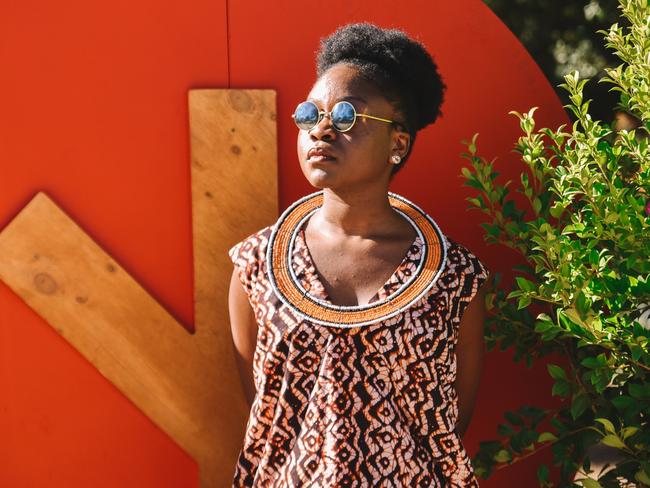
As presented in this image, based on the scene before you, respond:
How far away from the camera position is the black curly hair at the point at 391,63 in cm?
256

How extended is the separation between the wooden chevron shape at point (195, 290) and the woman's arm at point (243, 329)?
14 centimetres

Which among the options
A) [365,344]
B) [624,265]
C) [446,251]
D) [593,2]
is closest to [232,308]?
[365,344]

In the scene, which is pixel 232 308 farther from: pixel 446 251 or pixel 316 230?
pixel 446 251

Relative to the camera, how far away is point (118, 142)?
284 centimetres

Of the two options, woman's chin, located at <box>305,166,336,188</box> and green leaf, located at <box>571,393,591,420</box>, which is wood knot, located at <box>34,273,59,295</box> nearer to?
woman's chin, located at <box>305,166,336,188</box>

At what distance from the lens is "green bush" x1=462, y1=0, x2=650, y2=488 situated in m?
2.39

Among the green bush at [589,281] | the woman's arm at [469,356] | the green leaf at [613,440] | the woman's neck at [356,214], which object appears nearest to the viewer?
the green bush at [589,281]

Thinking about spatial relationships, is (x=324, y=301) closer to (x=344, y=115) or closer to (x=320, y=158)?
(x=320, y=158)

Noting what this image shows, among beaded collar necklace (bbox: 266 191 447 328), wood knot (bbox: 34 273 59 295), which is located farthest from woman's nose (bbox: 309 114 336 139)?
wood knot (bbox: 34 273 59 295)

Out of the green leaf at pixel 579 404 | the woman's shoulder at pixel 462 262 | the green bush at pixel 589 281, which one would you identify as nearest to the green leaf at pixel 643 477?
the green bush at pixel 589 281

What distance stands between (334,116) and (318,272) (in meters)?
0.45

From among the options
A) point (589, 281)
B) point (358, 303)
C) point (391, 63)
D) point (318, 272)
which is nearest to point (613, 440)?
point (589, 281)

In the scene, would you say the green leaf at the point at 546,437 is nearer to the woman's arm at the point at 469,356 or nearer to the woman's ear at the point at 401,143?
the woman's arm at the point at 469,356

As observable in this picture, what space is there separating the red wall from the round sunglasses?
496 millimetres
